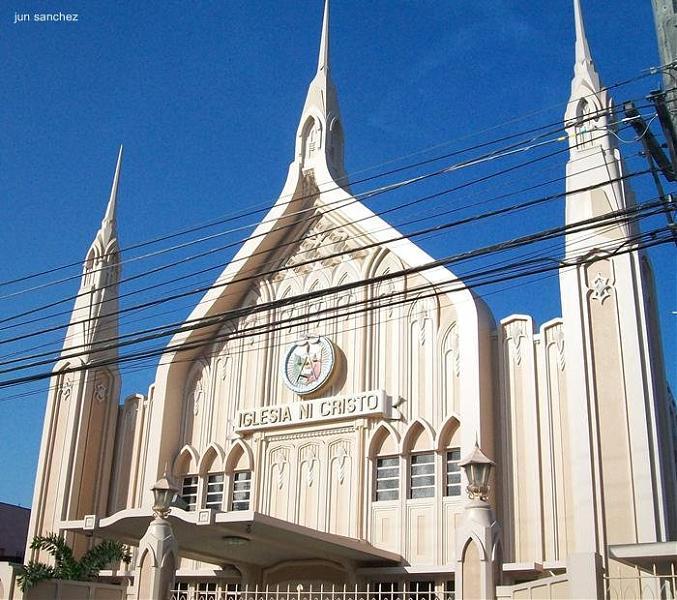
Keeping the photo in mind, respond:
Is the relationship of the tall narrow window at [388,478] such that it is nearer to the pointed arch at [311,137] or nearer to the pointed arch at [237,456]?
the pointed arch at [237,456]

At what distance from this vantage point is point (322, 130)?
81.3 ft

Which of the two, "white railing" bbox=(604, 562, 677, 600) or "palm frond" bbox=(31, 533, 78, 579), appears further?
"palm frond" bbox=(31, 533, 78, 579)

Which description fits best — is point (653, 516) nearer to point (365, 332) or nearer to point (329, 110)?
point (365, 332)

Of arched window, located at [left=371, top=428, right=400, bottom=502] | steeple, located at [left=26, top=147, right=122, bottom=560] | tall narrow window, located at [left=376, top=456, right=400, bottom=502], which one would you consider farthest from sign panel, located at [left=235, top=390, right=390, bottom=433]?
steeple, located at [left=26, top=147, right=122, bottom=560]

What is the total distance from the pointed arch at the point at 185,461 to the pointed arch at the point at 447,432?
6782 millimetres

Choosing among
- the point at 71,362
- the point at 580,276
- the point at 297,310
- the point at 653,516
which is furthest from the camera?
the point at 71,362

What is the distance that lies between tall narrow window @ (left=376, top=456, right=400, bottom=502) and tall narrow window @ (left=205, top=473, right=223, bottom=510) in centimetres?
440

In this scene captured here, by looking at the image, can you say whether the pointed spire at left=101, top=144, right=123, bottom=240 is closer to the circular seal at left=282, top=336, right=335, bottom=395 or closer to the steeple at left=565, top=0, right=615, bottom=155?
the circular seal at left=282, top=336, right=335, bottom=395

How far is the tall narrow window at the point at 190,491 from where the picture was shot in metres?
23.0

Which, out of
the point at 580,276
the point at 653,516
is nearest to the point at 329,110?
the point at 580,276

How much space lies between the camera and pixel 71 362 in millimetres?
25188

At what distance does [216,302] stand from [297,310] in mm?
→ 2220

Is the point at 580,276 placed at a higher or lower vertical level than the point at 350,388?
higher

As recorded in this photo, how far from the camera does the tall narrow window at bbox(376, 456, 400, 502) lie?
2022cm
